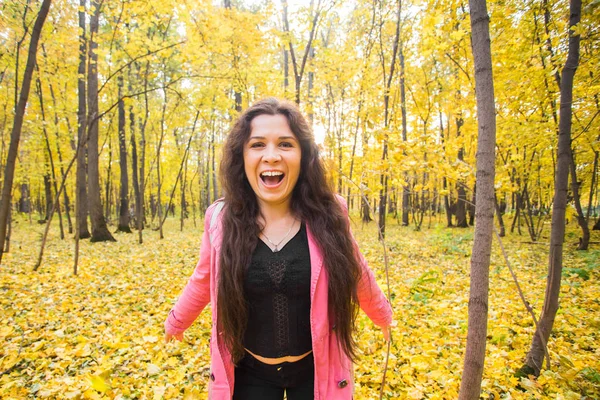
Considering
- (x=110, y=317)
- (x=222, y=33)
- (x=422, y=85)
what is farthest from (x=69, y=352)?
(x=422, y=85)

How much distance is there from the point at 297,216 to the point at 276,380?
2.72ft

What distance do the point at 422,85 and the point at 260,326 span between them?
12.6 m

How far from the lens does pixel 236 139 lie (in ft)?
5.44

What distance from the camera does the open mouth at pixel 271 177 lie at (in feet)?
4.87

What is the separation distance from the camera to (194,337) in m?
3.88

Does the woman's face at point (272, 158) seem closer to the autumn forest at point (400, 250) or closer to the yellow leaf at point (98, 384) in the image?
the autumn forest at point (400, 250)

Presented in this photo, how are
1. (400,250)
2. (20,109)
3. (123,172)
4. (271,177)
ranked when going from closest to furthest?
(271,177) < (20,109) < (400,250) < (123,172)

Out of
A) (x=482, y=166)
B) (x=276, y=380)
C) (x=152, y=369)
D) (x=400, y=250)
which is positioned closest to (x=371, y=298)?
(x=276, y=380)

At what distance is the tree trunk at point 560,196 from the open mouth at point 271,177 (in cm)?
263

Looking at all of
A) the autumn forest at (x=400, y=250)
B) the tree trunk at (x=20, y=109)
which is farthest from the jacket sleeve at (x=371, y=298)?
the tree trunk at (x=20, y=109)

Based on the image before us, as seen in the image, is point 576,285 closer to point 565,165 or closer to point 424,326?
point 424,326

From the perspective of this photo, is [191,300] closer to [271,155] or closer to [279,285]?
[279,285]

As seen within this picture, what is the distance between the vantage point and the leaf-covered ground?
107 inches

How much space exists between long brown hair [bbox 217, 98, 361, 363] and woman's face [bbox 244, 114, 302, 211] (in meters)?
0.06
